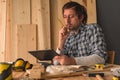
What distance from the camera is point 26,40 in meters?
3.07

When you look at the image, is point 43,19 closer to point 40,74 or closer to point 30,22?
point 30,22

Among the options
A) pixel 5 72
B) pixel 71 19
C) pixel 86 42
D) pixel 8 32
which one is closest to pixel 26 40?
pixel 8 32

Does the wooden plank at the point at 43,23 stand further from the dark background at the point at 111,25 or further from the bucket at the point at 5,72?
the bucket at the point at 5,72

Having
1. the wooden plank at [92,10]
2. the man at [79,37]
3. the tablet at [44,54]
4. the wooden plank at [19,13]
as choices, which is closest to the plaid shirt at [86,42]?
the man at [79,37]

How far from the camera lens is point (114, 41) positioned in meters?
2.93

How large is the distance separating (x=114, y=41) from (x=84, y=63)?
1.41 metres

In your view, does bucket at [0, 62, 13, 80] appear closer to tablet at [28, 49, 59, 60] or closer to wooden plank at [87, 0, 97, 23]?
tablet at [28, 49, 59, 60]

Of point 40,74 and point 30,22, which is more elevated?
point 30,22

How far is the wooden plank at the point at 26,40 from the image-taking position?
10.0 ft

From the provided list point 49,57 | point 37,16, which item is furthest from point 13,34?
point 49,57

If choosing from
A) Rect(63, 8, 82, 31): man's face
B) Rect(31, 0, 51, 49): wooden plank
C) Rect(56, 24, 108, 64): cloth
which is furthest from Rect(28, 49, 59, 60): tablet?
Rect(31, 0, 51, 49): wooden plank

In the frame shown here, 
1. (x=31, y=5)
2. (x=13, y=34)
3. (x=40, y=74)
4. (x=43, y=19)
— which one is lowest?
(x=40, y=74)

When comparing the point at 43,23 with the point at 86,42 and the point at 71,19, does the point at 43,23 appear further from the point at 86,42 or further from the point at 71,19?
the point at 86,42

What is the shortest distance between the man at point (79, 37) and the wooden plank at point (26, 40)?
3.08 feet
